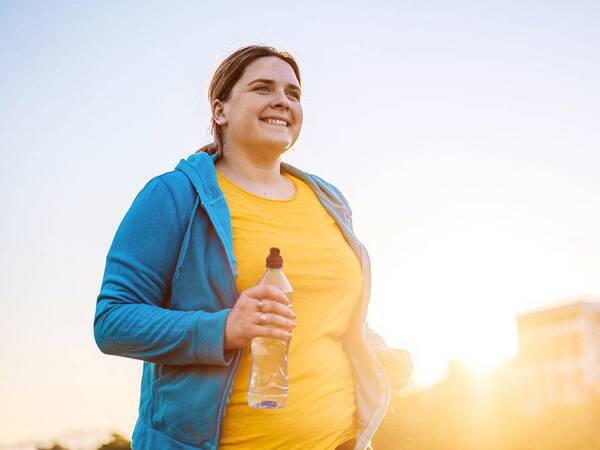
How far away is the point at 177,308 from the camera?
2.49 metres

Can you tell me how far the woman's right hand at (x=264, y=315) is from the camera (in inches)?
85.4

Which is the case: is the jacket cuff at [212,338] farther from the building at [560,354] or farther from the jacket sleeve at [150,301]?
the building at [560,354]

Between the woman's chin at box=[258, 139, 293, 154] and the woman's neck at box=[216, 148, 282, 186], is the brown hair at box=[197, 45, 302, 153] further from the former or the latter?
the woman's chin at box=[258, 139, 293, 154]

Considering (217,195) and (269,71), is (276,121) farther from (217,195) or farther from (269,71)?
(217,195)

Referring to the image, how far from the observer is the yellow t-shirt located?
2445 mm

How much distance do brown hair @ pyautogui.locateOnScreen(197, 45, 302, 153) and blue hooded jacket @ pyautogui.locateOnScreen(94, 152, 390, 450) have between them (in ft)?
1.11

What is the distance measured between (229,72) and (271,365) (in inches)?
46.2

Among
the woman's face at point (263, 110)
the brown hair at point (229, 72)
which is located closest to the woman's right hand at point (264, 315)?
the woman's face at point (263, 110)

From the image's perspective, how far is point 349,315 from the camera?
2.80m

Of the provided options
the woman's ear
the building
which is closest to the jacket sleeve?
the woman's ear

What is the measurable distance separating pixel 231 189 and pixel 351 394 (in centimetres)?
83

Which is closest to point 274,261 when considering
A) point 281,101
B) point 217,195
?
point 217,195

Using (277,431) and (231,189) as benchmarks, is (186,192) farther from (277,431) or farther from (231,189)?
(277,431)

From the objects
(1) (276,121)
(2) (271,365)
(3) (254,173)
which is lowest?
(2) (271,365)
